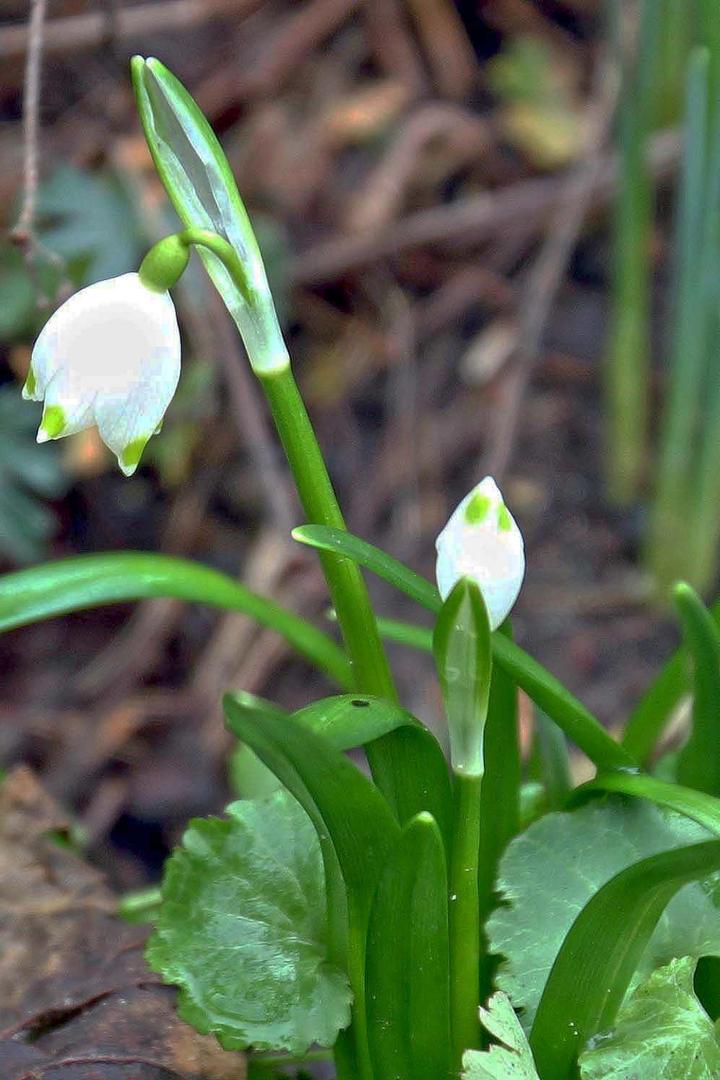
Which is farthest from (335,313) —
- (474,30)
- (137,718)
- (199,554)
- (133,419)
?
(133,419)

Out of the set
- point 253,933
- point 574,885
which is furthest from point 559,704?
point 253,933

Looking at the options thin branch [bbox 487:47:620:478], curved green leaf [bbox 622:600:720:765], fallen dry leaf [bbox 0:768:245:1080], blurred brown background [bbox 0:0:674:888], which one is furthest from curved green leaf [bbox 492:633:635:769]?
thin branch [bbox 487:47:620:478]

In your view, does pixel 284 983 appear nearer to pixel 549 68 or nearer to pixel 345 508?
pixel 345 508

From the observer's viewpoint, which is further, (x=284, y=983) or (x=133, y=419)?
(x=284, y=983)

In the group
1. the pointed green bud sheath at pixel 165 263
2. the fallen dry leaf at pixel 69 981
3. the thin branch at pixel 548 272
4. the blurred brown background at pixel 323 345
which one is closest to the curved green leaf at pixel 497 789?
the fallen dry leaf at pixel 69 981

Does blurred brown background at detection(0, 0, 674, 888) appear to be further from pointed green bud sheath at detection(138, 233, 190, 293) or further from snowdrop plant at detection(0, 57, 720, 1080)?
pointed green bud sheath at detection(138, 233, 190, 293)

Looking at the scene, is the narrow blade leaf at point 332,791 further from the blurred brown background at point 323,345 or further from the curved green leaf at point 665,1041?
the blurred brown background at point 323,345
